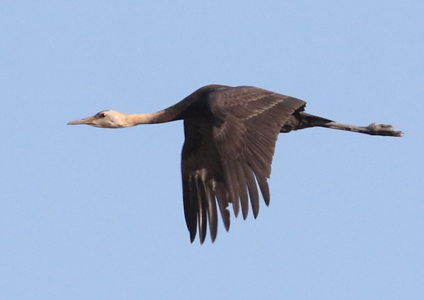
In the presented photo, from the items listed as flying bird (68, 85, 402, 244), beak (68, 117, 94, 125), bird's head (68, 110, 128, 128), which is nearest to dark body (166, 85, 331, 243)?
flying bird (68, 85, 402, 244)

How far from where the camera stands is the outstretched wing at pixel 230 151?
12.0m

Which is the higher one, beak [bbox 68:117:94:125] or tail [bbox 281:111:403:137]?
beak [bbox 68:117:94:125]

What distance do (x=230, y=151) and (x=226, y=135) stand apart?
0.78 ft

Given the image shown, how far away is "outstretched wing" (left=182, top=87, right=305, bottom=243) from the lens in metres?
12.0

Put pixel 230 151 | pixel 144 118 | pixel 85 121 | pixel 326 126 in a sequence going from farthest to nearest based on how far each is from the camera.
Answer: pixel 85 121 → pixel 144 118 → pixel 326 126 → pixel 230 151

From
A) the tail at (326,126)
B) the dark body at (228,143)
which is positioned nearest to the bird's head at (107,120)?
the dark body at (228,143)

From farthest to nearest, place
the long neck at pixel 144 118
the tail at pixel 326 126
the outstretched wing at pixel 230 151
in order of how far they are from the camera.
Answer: the long neck at pixel 144 118
the tail at pixel 326 126
the outstretched wing at pixel 230 151

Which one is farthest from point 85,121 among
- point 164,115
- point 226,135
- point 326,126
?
point 326,126

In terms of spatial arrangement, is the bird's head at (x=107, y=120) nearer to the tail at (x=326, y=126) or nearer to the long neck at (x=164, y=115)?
the long neck at (x=164, y=115)

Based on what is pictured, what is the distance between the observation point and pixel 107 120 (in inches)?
593

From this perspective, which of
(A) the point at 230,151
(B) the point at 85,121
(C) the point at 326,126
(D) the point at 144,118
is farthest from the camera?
(B) the point at 85,121

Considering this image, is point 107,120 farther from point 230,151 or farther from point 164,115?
point 230,151

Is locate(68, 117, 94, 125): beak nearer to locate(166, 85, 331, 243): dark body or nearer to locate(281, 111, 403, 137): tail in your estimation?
locate(166, 85, 331, 243): dark body

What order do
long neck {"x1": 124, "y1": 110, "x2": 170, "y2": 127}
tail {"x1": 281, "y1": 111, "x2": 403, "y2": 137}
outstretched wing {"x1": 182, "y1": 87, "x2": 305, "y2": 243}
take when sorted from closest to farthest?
outstretched wing {"x1": 182, "y1": 87, "x2": 305, "y2": 243}, tail {"x1": 281, "y1": 111, "x2": 403, "y2": 137}, long neck {"x1": 124, "y1": 110, "x2": 170, "y2": 127}
